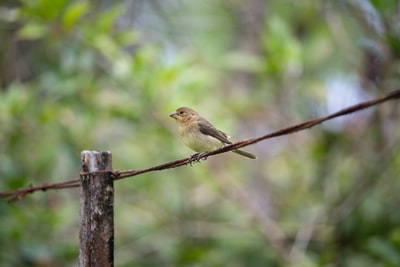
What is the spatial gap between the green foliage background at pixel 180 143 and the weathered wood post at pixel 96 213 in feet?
6.91

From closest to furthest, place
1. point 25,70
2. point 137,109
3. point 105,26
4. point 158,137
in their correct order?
point 105,26
point 137,109
point 158,137
point 25,70

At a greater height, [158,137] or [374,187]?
[158,137]

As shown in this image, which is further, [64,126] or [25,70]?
[25,70]

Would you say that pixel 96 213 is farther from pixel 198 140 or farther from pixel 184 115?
pixel 184 115

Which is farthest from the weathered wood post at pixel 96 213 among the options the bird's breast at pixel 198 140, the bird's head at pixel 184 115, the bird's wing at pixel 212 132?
the bird's head at pixel 184 115

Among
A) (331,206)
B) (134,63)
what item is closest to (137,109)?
(134,63)

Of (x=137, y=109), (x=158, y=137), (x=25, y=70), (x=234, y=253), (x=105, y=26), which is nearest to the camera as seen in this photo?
(x=105, y=26)

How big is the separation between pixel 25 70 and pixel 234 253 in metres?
2.62

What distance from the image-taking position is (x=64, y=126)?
16.5 feet

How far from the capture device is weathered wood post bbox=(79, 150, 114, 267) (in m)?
2.46

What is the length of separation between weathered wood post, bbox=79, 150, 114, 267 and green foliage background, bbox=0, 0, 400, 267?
2107mm

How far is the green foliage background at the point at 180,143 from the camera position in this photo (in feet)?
15.6

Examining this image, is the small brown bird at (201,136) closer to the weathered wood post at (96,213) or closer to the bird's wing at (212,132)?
the bird's wing at (212,132)

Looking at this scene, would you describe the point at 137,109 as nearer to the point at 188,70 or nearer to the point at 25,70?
the point at 188,70
